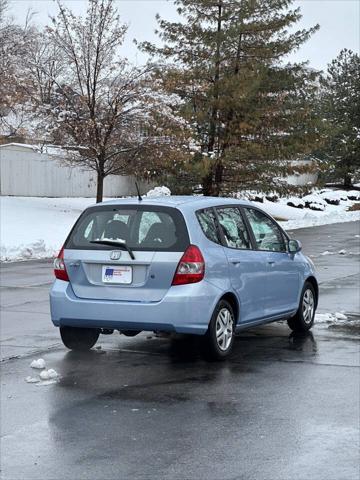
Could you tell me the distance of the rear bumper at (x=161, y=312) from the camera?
8.73 meters

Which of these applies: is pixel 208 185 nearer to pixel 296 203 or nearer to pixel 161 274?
pixel 296 203

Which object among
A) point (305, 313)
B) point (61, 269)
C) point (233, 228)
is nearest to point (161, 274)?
point (61, 269)

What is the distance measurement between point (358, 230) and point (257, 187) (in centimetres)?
657

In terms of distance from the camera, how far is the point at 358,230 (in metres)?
34.9

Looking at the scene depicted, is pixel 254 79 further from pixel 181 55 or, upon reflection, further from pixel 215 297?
pixel 215 297

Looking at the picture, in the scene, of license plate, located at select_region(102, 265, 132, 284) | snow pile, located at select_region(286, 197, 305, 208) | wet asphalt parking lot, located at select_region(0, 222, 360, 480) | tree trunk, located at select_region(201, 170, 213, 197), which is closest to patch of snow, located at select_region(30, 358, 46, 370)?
wet asphalt parking lot, located at select_region(0, 222, 360, 480)

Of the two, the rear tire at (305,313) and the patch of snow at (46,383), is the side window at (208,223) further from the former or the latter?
the patch of snow at (46,383)

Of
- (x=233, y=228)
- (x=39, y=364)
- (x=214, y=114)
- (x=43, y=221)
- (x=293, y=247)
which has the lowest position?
(x=43, y=221)

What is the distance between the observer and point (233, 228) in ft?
32.4

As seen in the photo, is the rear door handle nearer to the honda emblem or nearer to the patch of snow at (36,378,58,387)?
the honda emblem

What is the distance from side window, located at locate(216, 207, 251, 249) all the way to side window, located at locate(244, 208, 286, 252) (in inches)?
9.2

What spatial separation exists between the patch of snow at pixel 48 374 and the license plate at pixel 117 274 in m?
1.08

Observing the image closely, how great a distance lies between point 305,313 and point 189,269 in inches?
106

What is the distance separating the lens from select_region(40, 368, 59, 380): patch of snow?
8.38m
